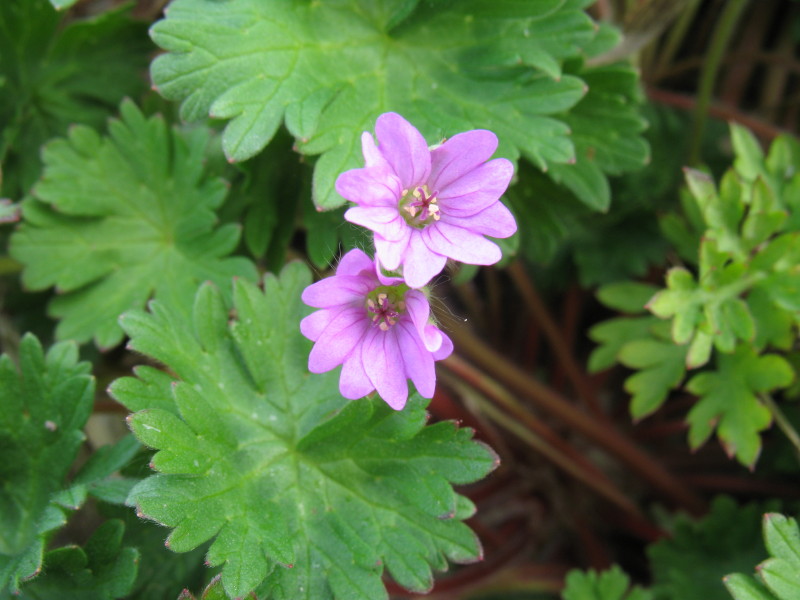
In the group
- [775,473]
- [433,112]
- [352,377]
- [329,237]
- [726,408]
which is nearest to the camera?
[352,377]

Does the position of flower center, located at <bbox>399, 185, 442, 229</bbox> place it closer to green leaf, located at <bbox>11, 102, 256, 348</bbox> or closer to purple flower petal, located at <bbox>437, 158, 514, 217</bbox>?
purple flower petal, located at <bbox>437, 158, 514, 217</bbox>

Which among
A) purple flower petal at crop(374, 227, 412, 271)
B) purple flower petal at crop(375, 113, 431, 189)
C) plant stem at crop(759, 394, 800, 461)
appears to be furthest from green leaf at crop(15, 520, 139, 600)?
plant stem at crop(759, 394, 800, 461)

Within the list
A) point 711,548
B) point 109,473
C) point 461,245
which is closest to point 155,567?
point 109,473

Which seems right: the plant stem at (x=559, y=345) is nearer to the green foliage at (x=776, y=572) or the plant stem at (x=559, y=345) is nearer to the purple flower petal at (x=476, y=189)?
the green foliage at (x=776, y=572)

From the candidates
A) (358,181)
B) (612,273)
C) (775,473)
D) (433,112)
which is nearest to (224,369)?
(358,181)

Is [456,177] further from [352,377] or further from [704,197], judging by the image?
[704,197]

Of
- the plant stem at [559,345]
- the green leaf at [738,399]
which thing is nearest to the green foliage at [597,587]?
the green leaf at [738,399]
